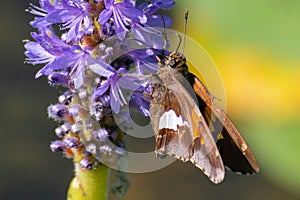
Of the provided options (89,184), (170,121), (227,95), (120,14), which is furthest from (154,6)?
(227,95)

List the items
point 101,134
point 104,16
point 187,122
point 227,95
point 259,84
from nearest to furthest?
point 104,16 → point 101,134 → point 187,122 → point 259,84 → point 227,95

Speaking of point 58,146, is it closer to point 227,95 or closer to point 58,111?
point 58,111

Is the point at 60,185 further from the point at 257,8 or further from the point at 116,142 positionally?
the point at 116,142

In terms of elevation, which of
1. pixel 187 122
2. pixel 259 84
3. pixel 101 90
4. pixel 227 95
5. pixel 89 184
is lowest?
pixel 227 95

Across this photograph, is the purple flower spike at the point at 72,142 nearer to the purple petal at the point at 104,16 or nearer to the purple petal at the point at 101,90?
the purple petal at the point at 101,90

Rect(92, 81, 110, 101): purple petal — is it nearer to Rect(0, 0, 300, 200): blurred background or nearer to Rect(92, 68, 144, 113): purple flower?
Rect(92, 68, 144, 113): purple flower

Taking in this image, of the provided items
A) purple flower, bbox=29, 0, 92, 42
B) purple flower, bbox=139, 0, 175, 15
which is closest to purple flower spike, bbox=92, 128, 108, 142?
purple flower, bbox=29, 0, 92, 42
